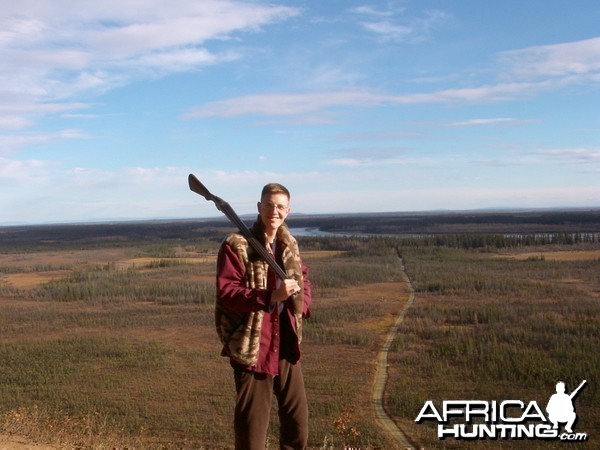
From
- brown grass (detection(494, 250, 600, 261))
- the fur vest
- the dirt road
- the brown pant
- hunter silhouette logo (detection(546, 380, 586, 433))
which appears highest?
the fur vest

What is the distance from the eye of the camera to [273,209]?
10.7ft

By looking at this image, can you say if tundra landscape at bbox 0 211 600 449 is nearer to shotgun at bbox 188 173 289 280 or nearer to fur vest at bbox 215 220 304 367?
fur vest at bbox 215 220 304 367

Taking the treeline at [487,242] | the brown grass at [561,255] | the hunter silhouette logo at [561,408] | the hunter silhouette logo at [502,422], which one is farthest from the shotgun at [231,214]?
the treeline at [487,242]

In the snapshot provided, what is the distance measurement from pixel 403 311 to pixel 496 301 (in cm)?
359

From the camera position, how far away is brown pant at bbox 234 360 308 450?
331 centimetres

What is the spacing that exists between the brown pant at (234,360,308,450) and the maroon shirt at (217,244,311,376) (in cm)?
7

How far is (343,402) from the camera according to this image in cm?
1148

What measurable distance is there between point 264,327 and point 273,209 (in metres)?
0.61

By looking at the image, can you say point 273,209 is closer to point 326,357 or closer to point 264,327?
point 264,327

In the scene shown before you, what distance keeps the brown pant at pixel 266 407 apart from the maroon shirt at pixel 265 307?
7 cm

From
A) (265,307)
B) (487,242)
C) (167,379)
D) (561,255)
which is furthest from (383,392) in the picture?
(487,242)

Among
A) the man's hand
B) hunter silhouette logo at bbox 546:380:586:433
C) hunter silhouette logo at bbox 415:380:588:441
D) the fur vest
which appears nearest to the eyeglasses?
the fur vest

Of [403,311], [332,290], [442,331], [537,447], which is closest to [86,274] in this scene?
[332,290]

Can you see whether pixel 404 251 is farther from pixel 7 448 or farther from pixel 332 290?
pixel 7 448
